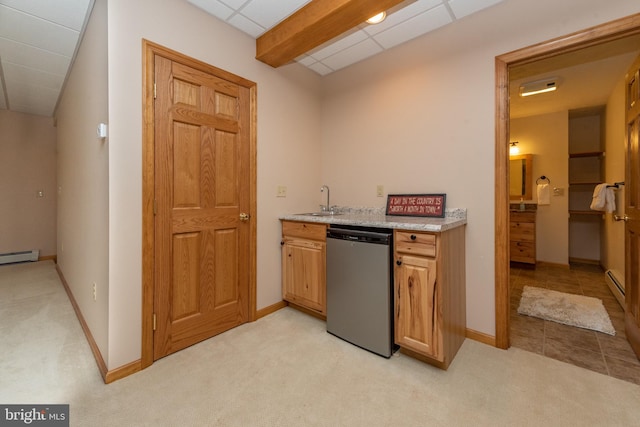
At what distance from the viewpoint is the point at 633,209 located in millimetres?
1968

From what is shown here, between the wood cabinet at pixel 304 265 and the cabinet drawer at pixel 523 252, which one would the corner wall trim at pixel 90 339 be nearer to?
the wood cabinet at pixel 304 265

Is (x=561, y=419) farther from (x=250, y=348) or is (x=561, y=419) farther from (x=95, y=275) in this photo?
(x=95, y=275)

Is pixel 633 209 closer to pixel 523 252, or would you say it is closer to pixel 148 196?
pixel 523 252

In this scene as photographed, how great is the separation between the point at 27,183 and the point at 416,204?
6.45m

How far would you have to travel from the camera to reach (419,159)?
2434mm

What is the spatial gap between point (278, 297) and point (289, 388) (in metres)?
1.17

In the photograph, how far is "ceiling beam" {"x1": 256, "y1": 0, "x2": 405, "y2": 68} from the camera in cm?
179

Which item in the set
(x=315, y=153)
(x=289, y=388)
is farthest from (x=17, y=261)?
(x=289, y=388)

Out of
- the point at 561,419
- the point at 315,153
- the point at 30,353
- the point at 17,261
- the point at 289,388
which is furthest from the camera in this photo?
the point at 17,261

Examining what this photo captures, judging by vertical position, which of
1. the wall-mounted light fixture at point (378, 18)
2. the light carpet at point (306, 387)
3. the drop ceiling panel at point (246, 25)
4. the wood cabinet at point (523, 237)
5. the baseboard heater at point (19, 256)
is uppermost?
the drop ceiling panel at point (246, 25)

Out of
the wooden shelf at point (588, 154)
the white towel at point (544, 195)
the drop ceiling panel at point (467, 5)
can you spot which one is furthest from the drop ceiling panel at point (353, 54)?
the wooden shelf at point (588, 154)

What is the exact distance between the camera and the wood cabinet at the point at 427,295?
1688 mm

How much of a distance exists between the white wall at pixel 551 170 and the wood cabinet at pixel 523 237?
1.48 feet

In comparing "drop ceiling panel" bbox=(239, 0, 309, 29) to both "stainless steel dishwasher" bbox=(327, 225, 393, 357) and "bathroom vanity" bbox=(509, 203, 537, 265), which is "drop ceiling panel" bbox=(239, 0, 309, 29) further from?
"bathroom vanity" bbox=(509, 203, 537, 265)
